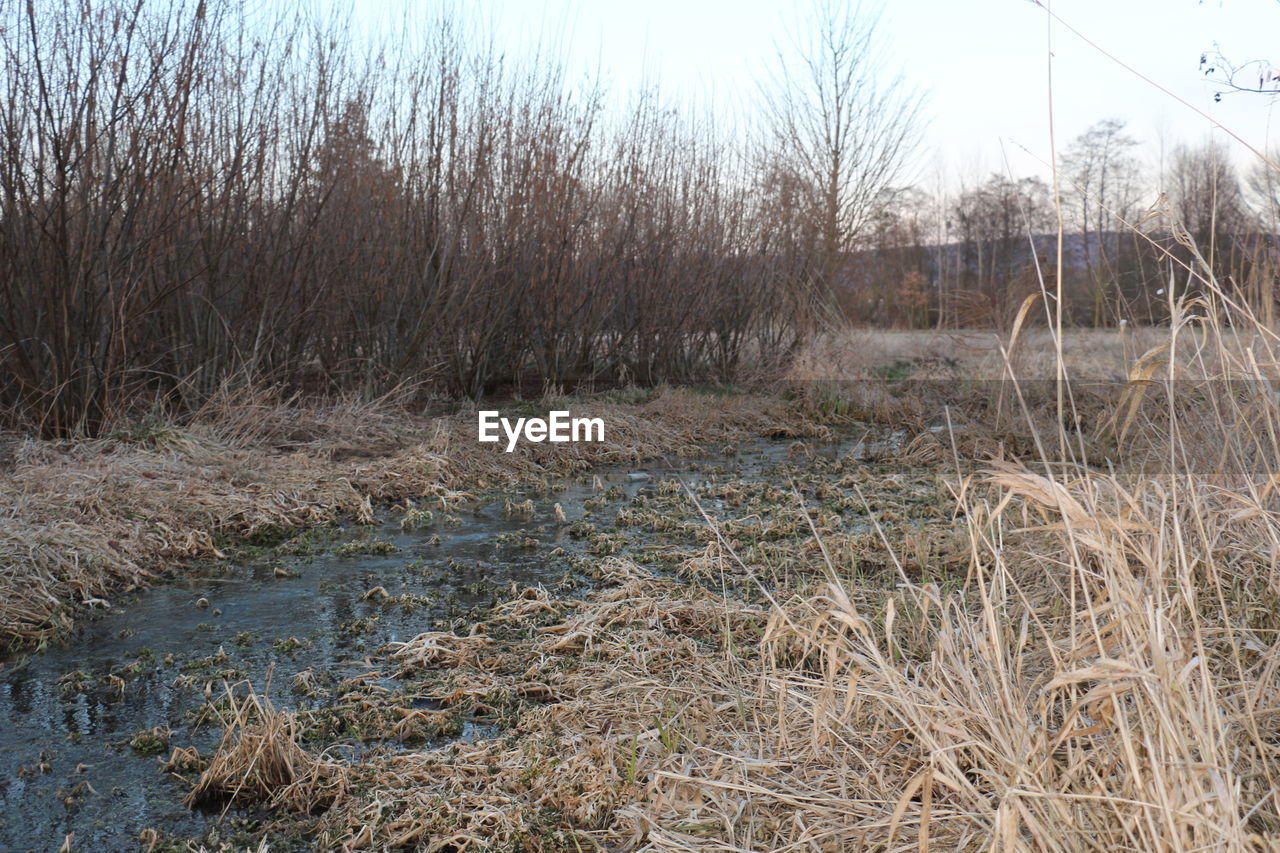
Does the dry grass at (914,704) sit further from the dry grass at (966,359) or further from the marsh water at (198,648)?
the dry grass at (966,359)

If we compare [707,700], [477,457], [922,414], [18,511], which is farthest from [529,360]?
[707,700]

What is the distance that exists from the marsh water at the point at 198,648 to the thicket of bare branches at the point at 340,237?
214cm

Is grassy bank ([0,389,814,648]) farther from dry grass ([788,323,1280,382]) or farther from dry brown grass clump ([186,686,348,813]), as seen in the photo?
dry grass ([788,323,1280,382])

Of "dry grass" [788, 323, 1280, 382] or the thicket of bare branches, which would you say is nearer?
the thicket of bare branches

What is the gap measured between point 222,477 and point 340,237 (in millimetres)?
2450

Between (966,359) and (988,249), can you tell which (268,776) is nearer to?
(966,359)

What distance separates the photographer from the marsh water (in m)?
2.14

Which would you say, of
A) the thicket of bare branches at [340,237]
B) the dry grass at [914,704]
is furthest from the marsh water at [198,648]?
the thicket of bare branches at [340,237]

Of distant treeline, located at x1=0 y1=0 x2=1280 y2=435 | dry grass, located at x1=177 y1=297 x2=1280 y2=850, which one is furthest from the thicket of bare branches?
dry grass, located at x1=177 y1=297 x2=1280 y2=850

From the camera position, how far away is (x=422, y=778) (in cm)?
224

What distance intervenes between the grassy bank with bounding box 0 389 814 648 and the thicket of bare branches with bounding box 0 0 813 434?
432 mm

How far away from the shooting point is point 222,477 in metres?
5.07

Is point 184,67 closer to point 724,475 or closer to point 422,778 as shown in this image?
point 724,475

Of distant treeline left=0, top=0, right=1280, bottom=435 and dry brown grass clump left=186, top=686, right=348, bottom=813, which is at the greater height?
distant treeline left=0, top=0, right=1280, bottom=435
